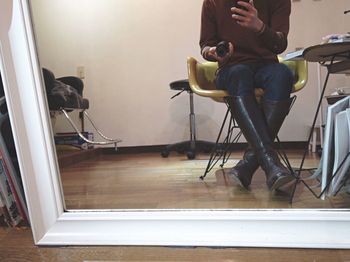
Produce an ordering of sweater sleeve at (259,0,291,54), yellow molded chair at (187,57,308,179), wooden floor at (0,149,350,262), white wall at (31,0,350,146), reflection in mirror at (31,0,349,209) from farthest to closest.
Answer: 1. white wall at (31,0,350,146)
2. reflection in mirror at (31,0,349,209)
3. yellow molded chair at (187,57,308,179)
4. sweater sleeve at (259,0,291,54)
5. wooden floor at (0,149,350,262)

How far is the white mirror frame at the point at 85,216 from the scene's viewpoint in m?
0.59

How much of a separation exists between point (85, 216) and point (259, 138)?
577 millimetres

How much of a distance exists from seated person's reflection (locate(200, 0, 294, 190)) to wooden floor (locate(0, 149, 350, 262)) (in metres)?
0.10

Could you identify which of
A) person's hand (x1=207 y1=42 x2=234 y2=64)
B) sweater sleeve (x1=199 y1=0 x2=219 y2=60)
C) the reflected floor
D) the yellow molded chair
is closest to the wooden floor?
the reflected floor

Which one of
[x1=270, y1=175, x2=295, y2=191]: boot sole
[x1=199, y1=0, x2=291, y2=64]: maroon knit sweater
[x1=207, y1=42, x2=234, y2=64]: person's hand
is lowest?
[x1=270, y1=175, x2=295, y2=191]: boot sole

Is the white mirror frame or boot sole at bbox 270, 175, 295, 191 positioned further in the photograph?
boot sole at bbox 270, 175, 295, 191

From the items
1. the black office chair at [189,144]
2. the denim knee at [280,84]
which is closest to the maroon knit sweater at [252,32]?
the denim knee at [280,84]

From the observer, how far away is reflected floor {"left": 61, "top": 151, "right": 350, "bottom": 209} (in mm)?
859

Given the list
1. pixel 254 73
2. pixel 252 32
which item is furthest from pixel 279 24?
pixel 254 73

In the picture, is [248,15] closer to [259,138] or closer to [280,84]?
[280,84]

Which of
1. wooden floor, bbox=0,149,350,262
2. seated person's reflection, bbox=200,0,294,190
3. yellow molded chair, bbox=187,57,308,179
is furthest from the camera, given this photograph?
yellow molded chair, bbox=187,57,308,179

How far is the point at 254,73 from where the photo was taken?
112 cm

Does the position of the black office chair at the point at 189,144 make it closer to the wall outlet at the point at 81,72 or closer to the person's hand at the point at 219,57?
the wall outlet at the point at 81,72

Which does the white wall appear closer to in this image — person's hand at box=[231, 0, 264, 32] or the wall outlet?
the wall outlet
